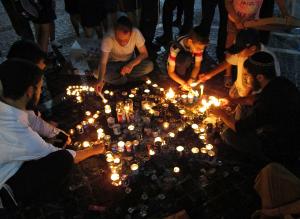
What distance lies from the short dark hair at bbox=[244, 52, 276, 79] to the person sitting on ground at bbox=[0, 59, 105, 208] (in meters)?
2.36

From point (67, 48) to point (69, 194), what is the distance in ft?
12.8

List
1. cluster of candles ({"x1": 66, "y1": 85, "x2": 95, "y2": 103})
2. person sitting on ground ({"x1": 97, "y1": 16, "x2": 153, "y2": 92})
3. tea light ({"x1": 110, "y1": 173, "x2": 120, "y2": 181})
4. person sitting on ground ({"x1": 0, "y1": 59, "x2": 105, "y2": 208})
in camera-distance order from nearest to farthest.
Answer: person sitting on ground ({"x1": 0, "y1": 59, "x2": 105, "y2": 208}) → tea light ({"x1": 110, "y1": 173, "x2": 120, "y2": 181}) → person sitting on ground ({"x1": 97, "y1": 16, "x2": 153, "y2": 92}) → cluster of candles ({"x1": 66, "y1": 85, "x2": 95, "y2": 103})

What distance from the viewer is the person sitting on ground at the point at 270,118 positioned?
333cm

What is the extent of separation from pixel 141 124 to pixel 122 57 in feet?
5.07

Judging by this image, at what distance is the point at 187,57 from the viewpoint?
17.9 feet

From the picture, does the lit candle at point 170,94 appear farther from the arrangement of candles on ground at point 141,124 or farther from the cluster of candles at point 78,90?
the cluster of candles at point 78,90

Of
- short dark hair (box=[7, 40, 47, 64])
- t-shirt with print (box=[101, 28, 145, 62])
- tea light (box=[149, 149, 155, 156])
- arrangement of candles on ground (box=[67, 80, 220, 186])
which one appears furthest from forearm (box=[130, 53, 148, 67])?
tea light (box=[149, 149, 155, 156])

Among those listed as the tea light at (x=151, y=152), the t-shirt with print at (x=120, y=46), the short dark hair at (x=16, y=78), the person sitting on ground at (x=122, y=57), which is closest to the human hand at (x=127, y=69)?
the person sitting on ground at (x=122, y=57)

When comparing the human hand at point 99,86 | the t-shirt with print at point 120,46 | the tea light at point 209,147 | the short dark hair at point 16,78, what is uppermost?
the short dark hair at point 16,78

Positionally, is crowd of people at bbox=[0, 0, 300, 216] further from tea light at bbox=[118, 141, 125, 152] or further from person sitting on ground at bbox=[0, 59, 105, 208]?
tea light at bbox=[118, 141, 125, 152]

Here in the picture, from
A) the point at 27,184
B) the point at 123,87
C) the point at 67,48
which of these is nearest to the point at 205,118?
the point at 123,87

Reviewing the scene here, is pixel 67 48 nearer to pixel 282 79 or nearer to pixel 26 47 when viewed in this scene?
pixel 26 47

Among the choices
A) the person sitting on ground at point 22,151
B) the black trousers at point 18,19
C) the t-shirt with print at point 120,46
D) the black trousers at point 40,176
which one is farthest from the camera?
the black trousers at point 18,19

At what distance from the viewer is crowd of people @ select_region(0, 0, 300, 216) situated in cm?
309
